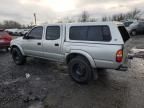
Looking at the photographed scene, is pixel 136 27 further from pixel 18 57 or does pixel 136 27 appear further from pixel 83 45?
pixel 83 45

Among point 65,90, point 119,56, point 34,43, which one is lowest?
point 65,90

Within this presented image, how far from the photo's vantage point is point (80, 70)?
5027 millimetres

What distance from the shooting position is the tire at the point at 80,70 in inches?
188

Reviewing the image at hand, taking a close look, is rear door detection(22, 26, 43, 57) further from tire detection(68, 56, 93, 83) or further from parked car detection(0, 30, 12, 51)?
parked car detection(0, 30, 12, 51)

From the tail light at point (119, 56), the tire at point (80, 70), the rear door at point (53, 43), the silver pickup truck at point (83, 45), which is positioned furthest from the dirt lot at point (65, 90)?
the tail light at point (119, 56)

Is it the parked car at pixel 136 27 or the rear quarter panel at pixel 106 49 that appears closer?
the rear quarter panel at pixel 106 49

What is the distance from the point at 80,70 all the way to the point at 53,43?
142cm

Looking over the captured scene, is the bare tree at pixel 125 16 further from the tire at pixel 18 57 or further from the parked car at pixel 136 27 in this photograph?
the tire at pixel 18 57

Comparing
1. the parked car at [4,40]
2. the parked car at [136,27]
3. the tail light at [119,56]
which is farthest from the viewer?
the parked car at [136,27]

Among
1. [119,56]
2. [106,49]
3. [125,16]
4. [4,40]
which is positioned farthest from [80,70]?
[125,16]

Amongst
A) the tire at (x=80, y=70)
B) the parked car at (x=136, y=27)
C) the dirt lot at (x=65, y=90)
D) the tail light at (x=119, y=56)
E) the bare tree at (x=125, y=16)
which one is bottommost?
the dirt lot at (x=65, y=90)

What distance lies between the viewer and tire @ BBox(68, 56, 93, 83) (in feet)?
15.7

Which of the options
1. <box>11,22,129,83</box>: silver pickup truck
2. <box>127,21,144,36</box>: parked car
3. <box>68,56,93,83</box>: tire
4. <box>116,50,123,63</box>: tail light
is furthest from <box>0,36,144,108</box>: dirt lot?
<box>127,21,144,36</box>: parked car

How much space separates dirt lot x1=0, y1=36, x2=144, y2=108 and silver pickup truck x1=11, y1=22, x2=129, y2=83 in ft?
1.83
